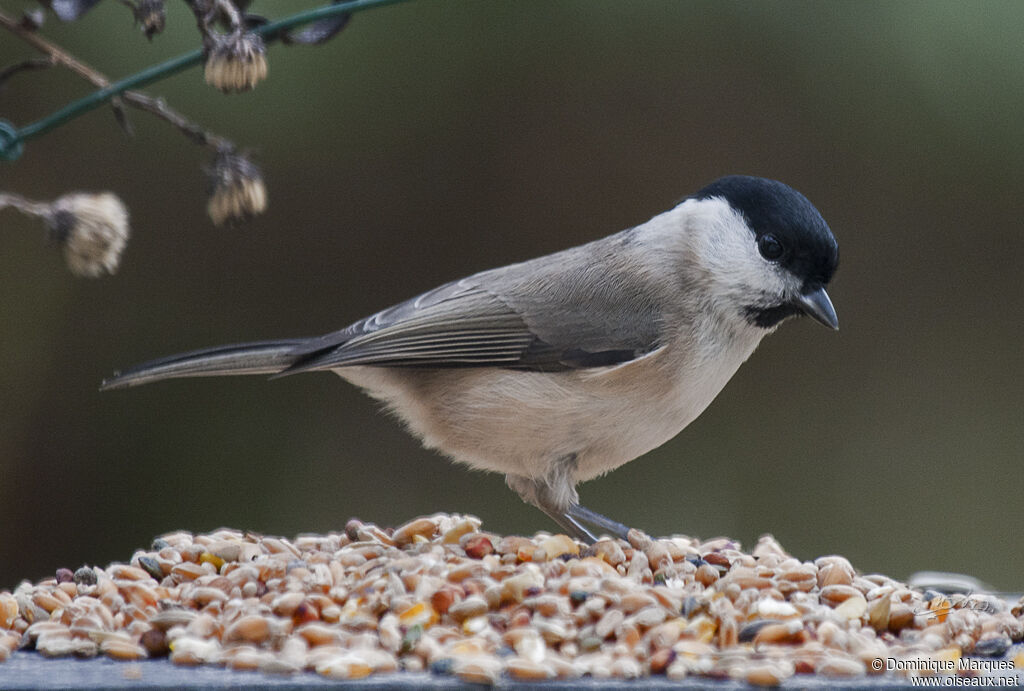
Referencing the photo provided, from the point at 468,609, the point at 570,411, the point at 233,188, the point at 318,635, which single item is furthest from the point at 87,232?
the point at 570,411

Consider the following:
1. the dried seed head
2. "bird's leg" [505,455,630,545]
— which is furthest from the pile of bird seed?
the dried seed head

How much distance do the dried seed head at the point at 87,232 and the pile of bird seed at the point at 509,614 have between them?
0.54 meters

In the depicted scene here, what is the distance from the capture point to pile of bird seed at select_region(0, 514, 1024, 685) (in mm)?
1480

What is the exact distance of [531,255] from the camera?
371cm

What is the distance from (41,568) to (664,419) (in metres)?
2.27

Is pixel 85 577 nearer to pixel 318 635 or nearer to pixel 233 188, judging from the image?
pixel 318 635

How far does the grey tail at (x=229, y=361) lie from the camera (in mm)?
2234

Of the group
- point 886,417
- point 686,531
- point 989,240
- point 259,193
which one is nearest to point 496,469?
point 259,193

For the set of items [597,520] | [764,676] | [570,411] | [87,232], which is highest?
[87,232]

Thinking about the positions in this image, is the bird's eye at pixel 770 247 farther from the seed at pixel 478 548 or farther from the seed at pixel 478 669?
the seed at pixel 478 669

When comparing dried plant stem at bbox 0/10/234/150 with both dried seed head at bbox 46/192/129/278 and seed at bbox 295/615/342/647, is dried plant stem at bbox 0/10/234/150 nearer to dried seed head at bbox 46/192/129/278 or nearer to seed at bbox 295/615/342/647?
dried seed head at bbox 46/192/129/278

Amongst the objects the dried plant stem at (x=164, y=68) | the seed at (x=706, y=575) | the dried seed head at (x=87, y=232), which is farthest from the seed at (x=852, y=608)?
the dried seed head at (x=87, y=232)

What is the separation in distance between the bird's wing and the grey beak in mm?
307

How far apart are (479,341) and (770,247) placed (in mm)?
635
